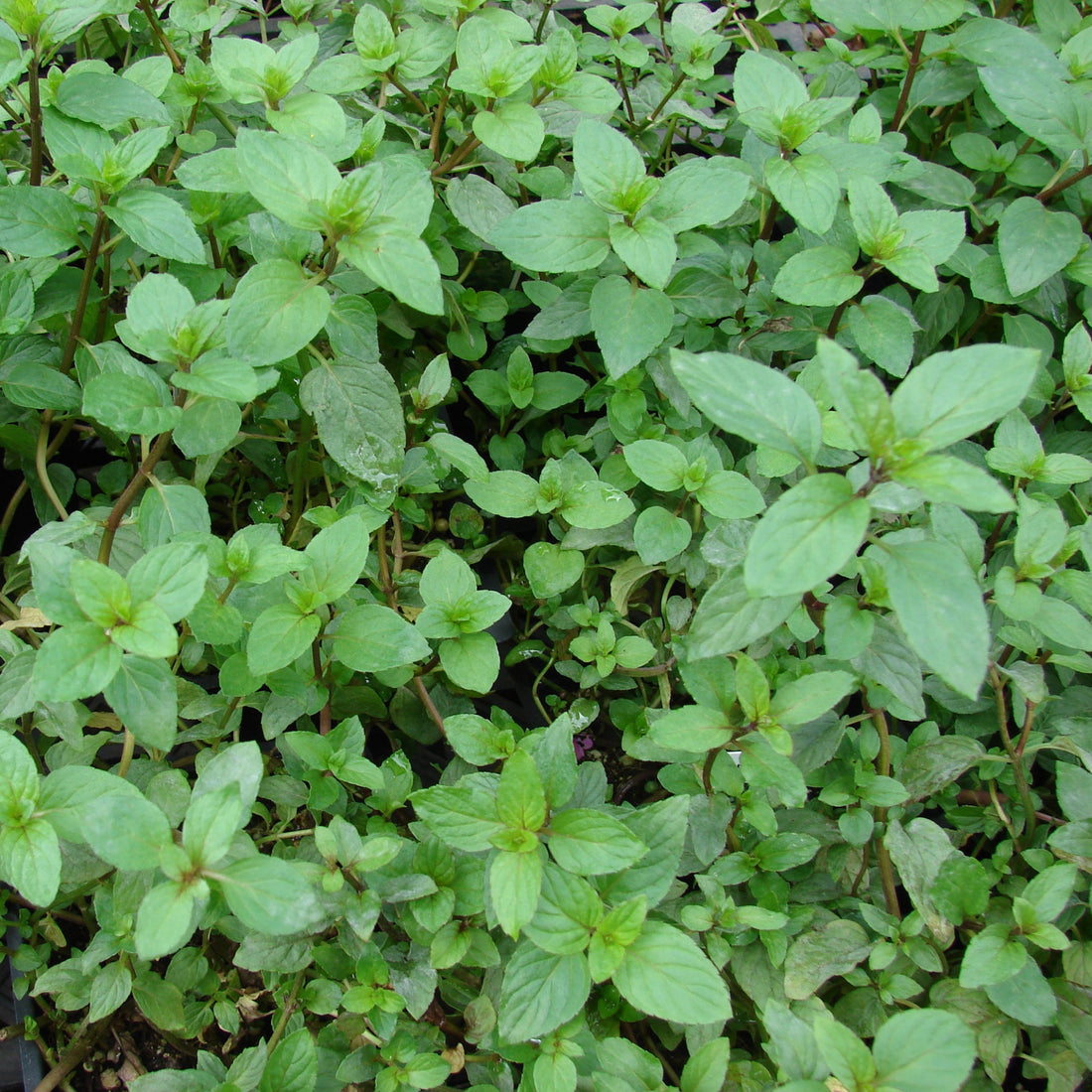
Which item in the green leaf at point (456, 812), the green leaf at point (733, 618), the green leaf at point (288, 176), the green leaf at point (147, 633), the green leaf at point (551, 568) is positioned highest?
the green leaf at point (288, 176)

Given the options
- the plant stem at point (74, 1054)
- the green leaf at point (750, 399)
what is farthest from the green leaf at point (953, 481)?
the plant stem at point (74, 1054)

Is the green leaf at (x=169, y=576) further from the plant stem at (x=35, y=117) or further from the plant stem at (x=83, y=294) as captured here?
the plant stem at (x=35, y=117)

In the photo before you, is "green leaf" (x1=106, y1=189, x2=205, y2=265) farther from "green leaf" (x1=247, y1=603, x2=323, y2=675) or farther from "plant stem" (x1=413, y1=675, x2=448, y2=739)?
"plant stem" (x1=413, y1=675, x2=448, y2=739)

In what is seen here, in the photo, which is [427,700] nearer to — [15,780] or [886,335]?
[15,780]

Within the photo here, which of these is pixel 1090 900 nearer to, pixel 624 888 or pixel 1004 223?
pixel 624 888

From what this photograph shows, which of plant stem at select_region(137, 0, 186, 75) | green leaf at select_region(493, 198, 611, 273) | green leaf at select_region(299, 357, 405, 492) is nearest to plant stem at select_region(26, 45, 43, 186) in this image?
plant stem at select_region(137, 0, 186, 75)

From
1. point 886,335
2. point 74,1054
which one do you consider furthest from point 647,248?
point 74,1054
